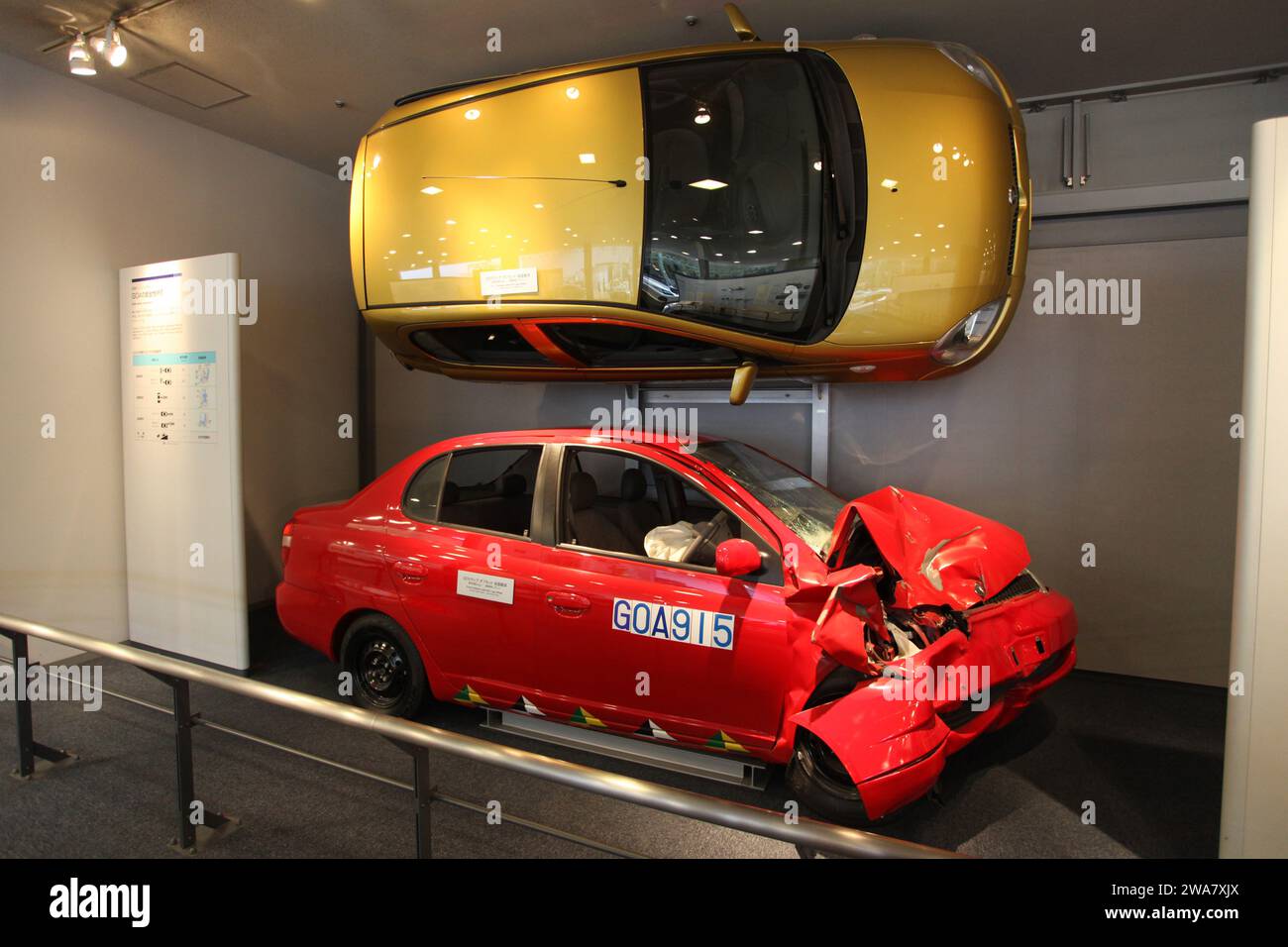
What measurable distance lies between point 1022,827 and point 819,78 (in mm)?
2880

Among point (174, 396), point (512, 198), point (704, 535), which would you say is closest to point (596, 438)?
point (704, 535)

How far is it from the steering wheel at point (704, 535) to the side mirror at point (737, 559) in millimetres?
294

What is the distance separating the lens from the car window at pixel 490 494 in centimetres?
306

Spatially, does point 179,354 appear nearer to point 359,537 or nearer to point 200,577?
point 200,577

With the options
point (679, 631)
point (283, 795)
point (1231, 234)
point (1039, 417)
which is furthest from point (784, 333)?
point (283, 795)

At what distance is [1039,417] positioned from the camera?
3.71 metres

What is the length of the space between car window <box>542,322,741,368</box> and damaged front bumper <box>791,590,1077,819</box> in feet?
4.94

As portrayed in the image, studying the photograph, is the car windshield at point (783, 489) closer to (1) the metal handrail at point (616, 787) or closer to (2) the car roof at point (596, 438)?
(2) the car roof at point (596, 438)

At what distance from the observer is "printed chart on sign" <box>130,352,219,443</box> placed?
11.9ft

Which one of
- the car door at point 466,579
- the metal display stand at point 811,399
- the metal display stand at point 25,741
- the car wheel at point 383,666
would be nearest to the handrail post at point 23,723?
the metal display stand at point 25,741

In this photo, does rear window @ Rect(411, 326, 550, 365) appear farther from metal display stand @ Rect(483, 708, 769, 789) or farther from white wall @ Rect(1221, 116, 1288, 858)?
white wall @ Rect(1221, 116, 1288, 858)

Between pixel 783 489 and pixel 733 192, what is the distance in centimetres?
126

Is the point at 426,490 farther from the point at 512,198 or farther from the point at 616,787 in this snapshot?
the point at 616,787

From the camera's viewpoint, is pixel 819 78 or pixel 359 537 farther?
pixel 359 537
